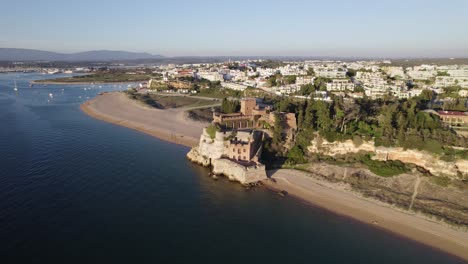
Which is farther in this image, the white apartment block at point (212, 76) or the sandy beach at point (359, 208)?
the white apartment block at point (212, 76)

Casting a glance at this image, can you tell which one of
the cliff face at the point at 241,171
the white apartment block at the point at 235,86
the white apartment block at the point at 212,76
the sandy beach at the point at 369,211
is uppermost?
the white apartment block at the point at 212,76

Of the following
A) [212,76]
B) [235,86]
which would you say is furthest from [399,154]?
[212,76]

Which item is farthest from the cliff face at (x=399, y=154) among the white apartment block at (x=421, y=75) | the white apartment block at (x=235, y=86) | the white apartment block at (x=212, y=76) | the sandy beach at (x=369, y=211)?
the white apartment block at (x=212, y=76)

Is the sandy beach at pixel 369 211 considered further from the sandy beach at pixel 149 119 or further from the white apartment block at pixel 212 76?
the white apartment block at pixel 212 76

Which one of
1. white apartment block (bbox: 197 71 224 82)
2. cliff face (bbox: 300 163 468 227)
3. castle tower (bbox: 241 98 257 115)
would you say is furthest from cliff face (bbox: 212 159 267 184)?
white apartment block (bbox: 197 71 224 82)

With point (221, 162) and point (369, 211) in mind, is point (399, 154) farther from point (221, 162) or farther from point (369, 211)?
point (221, 162)

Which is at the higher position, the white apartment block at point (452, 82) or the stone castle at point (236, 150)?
the white apartment block at point (452, 82)

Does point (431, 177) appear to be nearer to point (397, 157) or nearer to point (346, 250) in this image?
point (397, 157)
